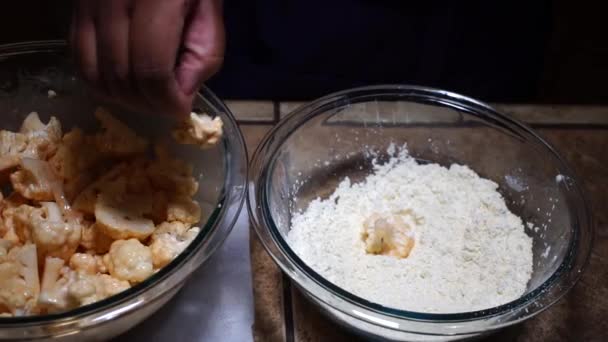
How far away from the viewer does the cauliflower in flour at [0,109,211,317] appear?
680 mm

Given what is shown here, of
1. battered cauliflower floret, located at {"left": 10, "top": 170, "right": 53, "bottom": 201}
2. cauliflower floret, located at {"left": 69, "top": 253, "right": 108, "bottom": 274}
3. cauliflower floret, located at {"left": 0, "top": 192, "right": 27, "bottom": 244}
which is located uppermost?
battered cauliflower floret, located at {"left": 10, "top": 170, "right": 53, "bottom": 201}

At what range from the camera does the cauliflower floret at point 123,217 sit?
737 millimetres

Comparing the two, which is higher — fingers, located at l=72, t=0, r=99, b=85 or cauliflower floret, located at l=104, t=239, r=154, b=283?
fingers, located at l=72, t=0, r=99, b=85

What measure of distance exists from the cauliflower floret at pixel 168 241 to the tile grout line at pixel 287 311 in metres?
0.14

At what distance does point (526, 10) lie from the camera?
3.72ft

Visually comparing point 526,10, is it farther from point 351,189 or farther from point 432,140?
point 351,189

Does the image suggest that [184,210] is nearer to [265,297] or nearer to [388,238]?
[265,297]

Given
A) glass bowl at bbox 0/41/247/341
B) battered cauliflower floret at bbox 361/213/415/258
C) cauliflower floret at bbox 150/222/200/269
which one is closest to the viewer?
glass bowl at bbox 0/41/247/341

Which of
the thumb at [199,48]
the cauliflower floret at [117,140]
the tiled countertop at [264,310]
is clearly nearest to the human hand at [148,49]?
the thumb at [199,48]

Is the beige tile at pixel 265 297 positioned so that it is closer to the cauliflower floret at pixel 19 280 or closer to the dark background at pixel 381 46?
the cauliflower floret at pixel 19 280

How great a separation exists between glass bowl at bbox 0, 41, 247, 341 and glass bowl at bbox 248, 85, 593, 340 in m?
0.05

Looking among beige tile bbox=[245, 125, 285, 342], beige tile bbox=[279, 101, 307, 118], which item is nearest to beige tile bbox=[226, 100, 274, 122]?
beige tile bbox=[279, 101, 307, 118]

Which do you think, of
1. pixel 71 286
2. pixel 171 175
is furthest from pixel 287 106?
pixel 71 286

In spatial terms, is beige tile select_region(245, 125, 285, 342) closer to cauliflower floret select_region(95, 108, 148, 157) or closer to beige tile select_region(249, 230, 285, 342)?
beige tile select_region(249, 230, 285, 342)
